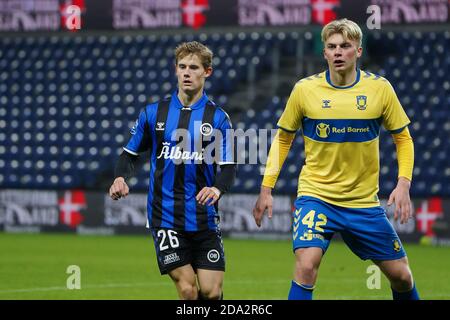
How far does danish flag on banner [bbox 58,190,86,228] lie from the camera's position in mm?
17344

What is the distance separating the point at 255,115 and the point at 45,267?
300 inches

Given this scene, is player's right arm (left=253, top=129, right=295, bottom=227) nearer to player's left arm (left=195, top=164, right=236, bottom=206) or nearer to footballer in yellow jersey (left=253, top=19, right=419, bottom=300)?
footballer in yellow jersey (left=253, top=19, right=419, bottom=300)

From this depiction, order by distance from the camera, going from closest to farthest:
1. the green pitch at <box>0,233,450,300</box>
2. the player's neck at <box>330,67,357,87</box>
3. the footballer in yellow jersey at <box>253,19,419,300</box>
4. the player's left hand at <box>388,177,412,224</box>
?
the player's left hand at <box>388,177,412,224</box> → the footballer in yellow jersey at <box>253,19,419,300</box> → the player's neck at <box>330,67,357,87</box> → the green pitch at <box>0,233,450,300</box>

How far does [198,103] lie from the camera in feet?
21.9

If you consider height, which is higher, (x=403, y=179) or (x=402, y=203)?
(x=403, y=179)

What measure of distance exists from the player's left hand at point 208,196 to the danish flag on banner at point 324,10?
12195 mm

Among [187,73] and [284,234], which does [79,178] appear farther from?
[187,73]

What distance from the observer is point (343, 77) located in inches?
255

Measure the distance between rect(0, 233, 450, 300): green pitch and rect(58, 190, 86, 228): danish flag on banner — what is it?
2.44 ft

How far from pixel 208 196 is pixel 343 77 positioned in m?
1.20

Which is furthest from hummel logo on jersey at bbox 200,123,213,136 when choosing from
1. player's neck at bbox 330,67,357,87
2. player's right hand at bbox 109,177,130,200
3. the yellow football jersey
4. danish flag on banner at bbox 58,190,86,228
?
danish flag on banner at bbox 58,190,86,228

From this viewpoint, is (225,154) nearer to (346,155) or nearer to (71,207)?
(346,155)

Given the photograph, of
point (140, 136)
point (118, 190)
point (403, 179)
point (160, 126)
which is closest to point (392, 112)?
point (403, 179)

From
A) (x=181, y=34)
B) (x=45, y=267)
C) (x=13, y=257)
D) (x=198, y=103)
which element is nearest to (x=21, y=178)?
(x=181, y=34)
